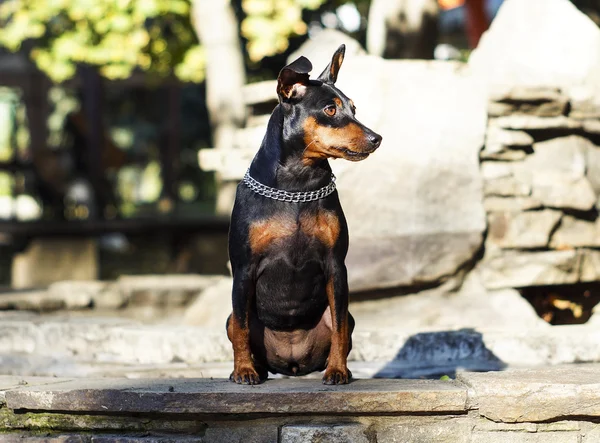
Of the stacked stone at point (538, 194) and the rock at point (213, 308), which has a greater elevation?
the stacked stone at point (538, 194)

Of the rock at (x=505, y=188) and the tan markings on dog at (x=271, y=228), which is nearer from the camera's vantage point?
the tan markings on dog at (x=271, y=228)

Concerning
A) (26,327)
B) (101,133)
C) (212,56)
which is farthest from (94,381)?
(101,133)

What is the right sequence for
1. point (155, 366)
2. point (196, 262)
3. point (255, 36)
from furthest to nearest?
point (196, 262)
point (255, 36)
point (155, 366)

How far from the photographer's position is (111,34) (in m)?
10.9

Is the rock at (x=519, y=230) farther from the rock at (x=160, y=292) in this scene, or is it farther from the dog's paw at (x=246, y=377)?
the rock at (x=160, y=292)

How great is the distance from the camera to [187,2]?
1092 centimetres

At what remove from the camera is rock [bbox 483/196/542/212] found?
6.11 m

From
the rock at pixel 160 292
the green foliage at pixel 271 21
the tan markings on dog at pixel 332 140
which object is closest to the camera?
the tan markings on dog at pixel 332 140

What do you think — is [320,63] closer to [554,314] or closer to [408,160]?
[408,160]

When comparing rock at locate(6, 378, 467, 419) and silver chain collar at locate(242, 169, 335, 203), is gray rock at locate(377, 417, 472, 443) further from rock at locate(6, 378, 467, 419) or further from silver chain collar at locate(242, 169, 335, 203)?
silver chain collar at locate(242, 169, 335, 203)

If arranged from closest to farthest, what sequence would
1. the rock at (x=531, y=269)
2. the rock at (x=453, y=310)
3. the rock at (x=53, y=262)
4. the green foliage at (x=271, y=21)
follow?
1. the rock at (x=453, y=310)
2. the rock at (x=531, y=269)
3. the green foliage at (x=271, y=21)
4. the rock at (x=53, y=262)

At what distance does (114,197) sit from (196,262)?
15.6ft

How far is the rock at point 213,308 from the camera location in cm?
632

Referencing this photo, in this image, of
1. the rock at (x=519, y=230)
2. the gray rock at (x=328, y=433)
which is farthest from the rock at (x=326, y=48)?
the gray rock at (x=328, y=433)
